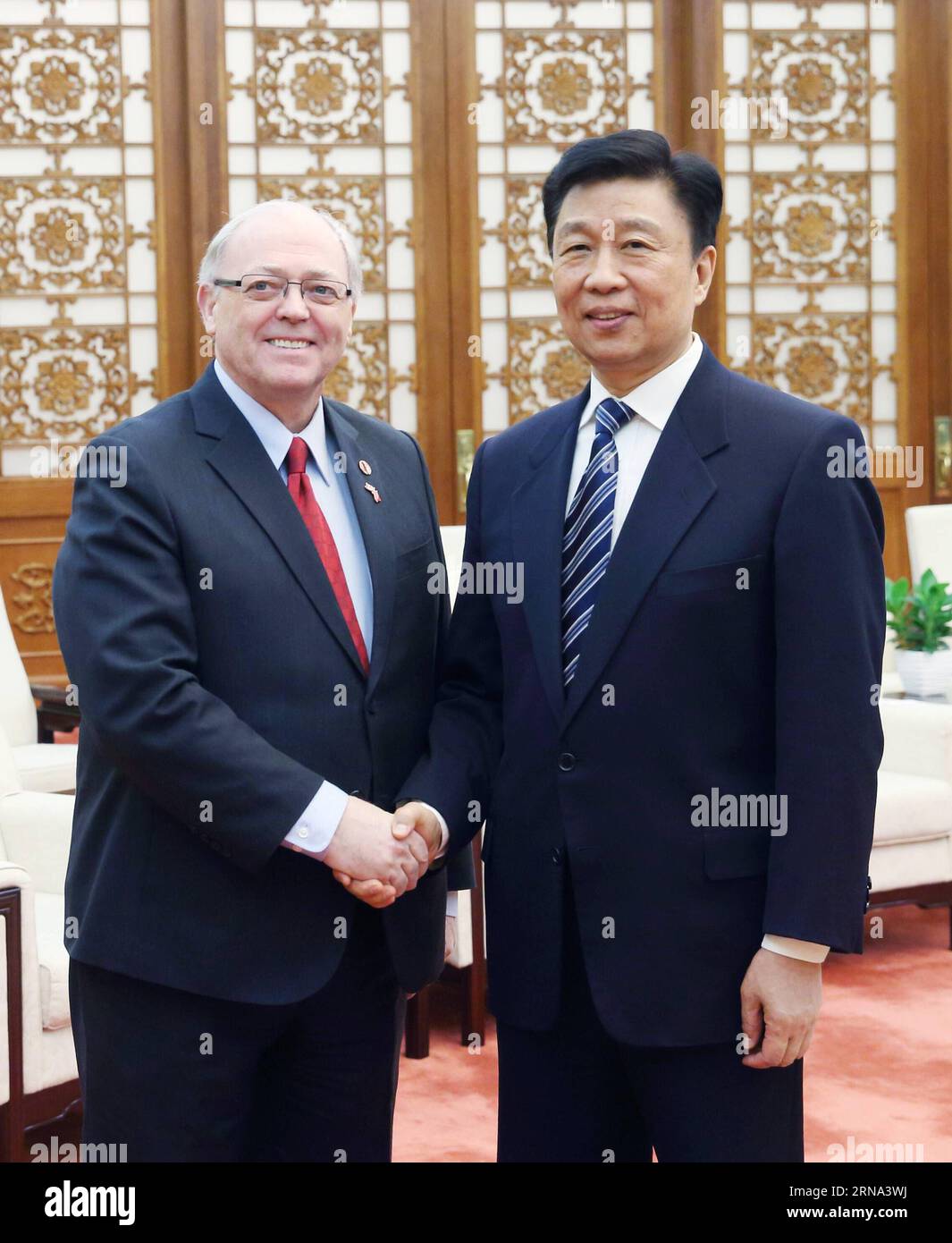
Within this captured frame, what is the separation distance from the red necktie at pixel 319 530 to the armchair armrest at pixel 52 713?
2.45m

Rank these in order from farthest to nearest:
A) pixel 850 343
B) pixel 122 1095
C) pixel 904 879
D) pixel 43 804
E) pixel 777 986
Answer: pixel 850 343 < pixel 904 879 < pixel 43 804 < pixel 122 1095 < pixel 777 986

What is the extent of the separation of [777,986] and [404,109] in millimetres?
5085

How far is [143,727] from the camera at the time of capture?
1376mm

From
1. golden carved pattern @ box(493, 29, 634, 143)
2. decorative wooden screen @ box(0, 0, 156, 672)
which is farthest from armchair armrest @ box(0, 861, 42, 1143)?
golden carved pattern @ box(493, 29, 634, 143)

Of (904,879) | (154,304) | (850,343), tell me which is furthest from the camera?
(850,343)

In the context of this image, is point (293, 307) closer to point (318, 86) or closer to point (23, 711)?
point (23, 711)

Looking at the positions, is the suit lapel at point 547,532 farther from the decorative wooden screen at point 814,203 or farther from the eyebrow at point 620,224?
the decorative wooden screen at point 814,203

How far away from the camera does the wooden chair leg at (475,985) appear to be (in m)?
2.91

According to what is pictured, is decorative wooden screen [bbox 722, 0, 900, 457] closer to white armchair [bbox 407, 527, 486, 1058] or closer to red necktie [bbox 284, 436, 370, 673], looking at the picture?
white armchair [bbox 407, 527, 486, 1058]

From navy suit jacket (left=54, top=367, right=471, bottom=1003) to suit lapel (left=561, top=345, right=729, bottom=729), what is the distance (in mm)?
255

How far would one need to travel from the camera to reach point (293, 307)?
58.9 inches

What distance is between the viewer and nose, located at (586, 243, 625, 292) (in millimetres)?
1409
